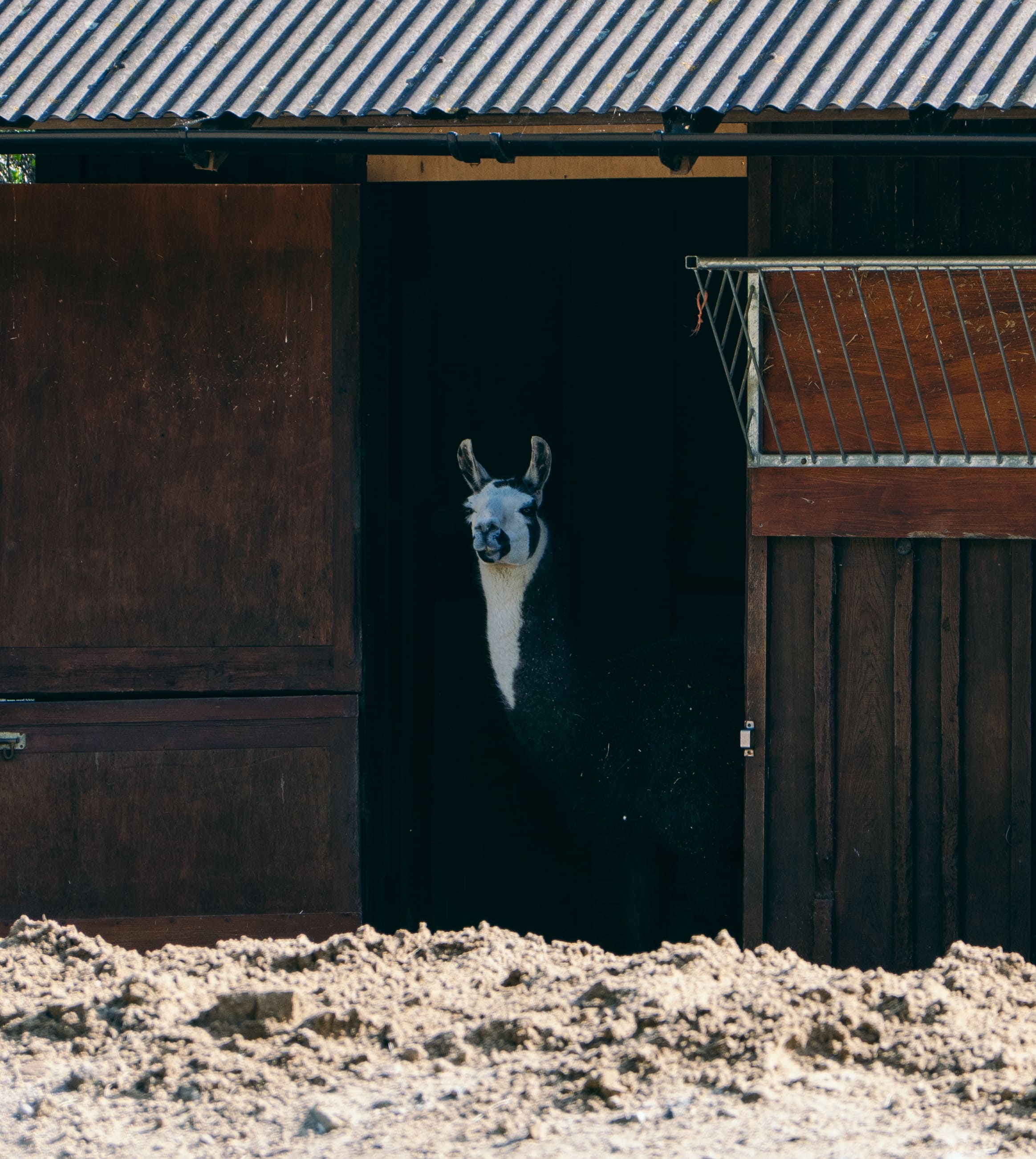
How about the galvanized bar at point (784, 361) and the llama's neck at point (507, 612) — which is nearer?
the galvanized bar at point (784, 361)

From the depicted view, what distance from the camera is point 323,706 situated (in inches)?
247

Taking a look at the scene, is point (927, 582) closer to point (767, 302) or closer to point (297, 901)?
point (767, 302)

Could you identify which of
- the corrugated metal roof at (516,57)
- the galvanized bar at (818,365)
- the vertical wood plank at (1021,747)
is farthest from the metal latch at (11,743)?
the vertical wood plank at (1021,747)

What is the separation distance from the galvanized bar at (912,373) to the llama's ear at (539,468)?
193cm

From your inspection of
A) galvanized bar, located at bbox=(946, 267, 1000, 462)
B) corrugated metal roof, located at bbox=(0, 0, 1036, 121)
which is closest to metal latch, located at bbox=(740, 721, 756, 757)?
galvanized bar, located at bbox=(946, 267, 1000, 462)

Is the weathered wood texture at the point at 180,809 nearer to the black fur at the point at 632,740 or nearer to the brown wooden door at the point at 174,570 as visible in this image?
the brown wooden door at the point at 174,570

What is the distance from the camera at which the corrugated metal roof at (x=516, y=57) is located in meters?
5.34

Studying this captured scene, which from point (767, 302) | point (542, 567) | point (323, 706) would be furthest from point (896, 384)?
point (323, 706)

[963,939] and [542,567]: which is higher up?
[542,567]

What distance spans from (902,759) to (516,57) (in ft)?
9.20

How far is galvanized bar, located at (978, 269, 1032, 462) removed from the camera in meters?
5.61

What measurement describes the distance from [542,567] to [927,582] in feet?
6.07

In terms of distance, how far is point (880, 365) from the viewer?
18.7 ft

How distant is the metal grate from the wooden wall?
0.13 metres
